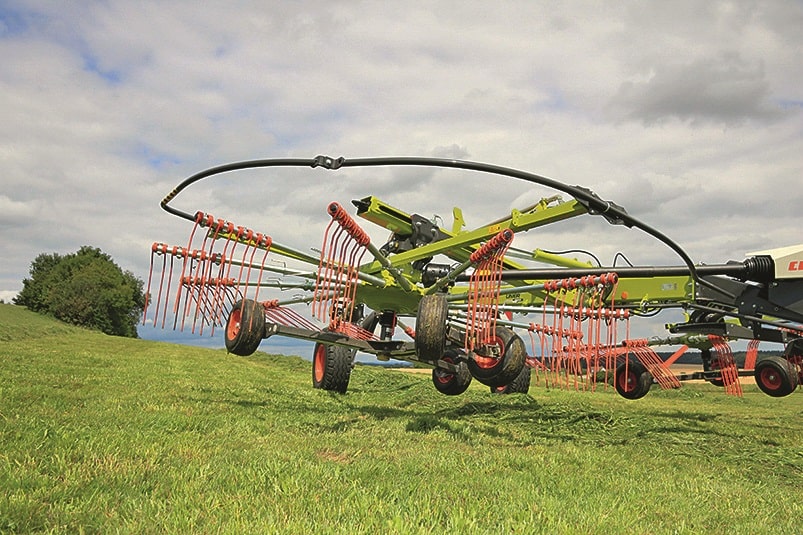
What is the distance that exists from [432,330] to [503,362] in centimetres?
105

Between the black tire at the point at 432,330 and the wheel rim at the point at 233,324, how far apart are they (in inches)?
100

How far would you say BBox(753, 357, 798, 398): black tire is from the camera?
1300 cm

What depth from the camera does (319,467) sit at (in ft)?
16.7

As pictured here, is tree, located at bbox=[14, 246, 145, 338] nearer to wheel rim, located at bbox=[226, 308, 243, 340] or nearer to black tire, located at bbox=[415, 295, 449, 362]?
wheel rim, located at bbox=[226, 308, 243, 340]

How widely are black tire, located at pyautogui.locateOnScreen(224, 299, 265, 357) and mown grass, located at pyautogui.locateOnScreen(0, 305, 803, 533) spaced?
925mm

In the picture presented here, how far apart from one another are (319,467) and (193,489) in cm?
119

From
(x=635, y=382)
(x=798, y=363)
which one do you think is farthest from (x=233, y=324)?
(x=798, y=363)

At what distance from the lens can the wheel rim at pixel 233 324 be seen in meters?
7.65

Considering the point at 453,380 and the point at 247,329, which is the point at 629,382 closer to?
the point at 453,380

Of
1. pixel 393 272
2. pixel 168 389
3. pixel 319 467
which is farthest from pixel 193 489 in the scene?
pixel 168 389

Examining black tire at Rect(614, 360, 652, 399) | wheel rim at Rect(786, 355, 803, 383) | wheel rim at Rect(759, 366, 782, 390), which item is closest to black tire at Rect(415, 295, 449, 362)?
black tire at Rect(614, 360, 652, 399)

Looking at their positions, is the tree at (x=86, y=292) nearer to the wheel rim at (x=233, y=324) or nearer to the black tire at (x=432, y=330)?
the wheel rim at (x=233, y=324)

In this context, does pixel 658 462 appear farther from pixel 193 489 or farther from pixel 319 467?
pixel 193 489

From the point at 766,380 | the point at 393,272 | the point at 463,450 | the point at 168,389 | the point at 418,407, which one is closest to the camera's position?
the point at 463,450
